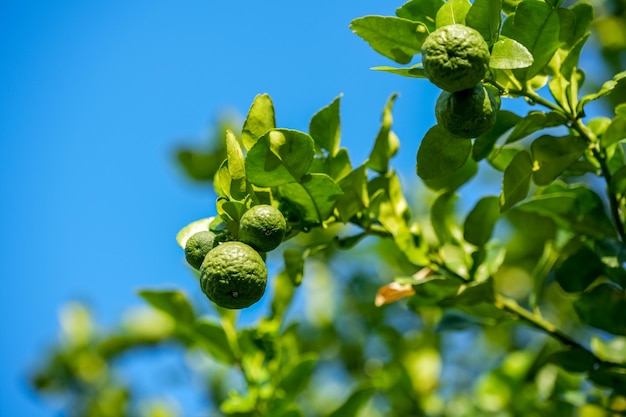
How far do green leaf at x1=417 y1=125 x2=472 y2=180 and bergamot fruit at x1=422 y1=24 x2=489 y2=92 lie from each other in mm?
182

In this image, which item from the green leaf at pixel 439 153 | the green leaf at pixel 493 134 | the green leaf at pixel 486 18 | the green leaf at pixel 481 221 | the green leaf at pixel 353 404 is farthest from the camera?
the green leaf at pixel 353 404

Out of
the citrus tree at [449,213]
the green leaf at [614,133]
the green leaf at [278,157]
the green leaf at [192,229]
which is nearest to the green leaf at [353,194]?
the citrus tree at [449,213]

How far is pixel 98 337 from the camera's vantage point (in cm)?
417

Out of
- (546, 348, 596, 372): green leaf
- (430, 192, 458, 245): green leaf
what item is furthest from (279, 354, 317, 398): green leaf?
(546, 348, 596, 372): green leaf

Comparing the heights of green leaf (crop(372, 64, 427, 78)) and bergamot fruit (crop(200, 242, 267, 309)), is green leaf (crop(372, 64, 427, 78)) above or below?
above

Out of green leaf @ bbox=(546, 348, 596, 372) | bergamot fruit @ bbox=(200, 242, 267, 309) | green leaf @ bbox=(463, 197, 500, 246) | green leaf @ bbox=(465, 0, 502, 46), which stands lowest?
green leaf @ bbox=(546, 348, 596, 372)

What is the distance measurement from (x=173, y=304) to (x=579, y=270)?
3.31 feet

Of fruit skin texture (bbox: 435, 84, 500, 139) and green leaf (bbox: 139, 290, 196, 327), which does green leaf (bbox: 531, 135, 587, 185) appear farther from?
green leaf (bbox: 139, 290, 196, 327)

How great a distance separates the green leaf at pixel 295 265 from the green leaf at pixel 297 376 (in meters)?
0.38

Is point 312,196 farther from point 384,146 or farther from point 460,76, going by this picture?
point 460,76

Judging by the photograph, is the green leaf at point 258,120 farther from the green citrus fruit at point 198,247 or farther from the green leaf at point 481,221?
the green leaf at point 481,221

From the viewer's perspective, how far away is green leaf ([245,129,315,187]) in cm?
134

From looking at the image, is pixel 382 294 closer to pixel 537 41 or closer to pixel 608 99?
pixel 537 41

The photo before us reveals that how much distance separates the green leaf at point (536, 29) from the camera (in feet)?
4.40
